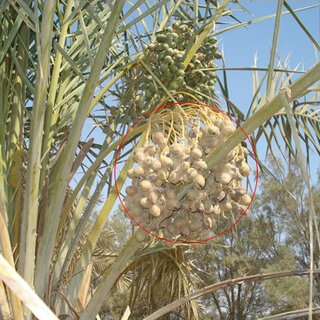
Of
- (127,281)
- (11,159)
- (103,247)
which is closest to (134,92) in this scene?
(11,159)

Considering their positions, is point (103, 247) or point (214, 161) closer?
point (214, 161)

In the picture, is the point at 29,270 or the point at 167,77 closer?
the point at 29,270

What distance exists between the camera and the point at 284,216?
522 inches

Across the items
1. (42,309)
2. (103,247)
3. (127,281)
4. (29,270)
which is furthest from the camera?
(103,247)

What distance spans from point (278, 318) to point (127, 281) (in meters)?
3.39

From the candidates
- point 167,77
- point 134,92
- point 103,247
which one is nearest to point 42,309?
point 167,77

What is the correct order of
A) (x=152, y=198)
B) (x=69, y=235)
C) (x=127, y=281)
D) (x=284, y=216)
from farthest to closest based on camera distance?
(x=284, y=216)
(x=127, y=281)
(x=69, y=235)
(x=152, y=198)

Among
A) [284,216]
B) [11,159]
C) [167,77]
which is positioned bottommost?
[284,216]

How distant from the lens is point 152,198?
1042 mm

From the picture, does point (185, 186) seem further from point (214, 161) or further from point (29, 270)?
point (29, 270)

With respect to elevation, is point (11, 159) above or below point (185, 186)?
above

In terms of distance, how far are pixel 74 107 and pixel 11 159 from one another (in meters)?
0.35

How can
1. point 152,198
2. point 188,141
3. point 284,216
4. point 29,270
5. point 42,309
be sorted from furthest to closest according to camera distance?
1. point 284,216
2. point 29,270
3. point 188,141
4. point 152,198
5. point 42,309

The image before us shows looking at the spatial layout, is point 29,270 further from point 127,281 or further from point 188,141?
point 127,281
